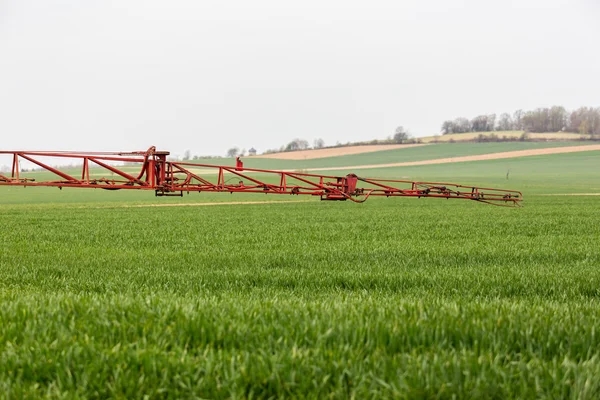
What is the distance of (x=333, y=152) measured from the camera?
393ft

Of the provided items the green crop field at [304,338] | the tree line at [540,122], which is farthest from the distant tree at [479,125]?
the green crop field at [304,338]

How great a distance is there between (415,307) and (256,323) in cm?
157

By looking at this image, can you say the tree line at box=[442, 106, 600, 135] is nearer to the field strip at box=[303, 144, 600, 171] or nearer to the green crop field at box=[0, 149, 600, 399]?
the field strip at box=[303, 144, 600, 171]

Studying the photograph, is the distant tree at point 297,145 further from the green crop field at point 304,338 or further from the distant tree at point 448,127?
the green crop field at point 304,338

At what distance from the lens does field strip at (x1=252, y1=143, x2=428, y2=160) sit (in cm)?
11800

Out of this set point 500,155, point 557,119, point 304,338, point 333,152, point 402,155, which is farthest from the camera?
point 557,119

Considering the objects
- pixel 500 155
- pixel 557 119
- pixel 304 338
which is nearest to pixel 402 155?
pixel 500 155

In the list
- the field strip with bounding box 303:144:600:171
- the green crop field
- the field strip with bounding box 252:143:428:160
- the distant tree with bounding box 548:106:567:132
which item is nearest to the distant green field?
the field strip with bounding box 303:144:600:171

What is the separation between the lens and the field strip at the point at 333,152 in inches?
4646

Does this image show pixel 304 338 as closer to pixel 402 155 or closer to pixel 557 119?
pixel 402 155

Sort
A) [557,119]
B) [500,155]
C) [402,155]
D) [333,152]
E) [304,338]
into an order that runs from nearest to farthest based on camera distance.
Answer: [304,338] < [500,155] < [402,155] < [333,152] < [557,119]

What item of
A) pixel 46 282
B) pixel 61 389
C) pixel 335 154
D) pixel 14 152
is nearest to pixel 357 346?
pixel 61 389

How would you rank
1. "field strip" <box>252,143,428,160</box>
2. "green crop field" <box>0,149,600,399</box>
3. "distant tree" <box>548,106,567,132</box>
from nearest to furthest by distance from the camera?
"green crop field" <box>0,149,600,399</box>
"field strip" <box>252,143,428,160</box>
"distant tree" <box>548,106,567,132</box>

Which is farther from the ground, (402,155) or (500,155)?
(500,155)
